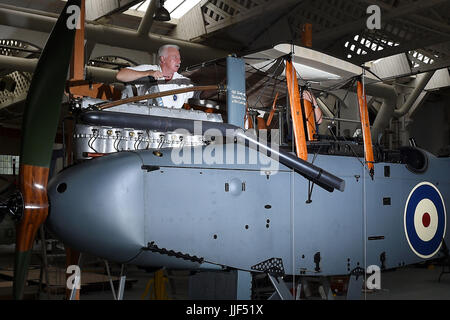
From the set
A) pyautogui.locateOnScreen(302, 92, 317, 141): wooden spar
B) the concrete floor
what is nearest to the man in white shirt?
pyautogui.locateOnScreen(302, 92, 317, 141): wooden spar

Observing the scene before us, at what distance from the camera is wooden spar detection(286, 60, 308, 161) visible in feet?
14.5

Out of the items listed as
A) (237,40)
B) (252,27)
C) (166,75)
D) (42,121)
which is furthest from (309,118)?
(237,40)

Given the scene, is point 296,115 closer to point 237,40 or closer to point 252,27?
point 252,27

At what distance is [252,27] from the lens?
13.3m

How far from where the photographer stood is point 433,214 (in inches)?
222

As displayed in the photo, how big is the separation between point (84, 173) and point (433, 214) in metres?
3.85

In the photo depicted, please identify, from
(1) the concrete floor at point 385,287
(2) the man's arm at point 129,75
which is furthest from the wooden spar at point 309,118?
(1) the concrete floor at point 385,287

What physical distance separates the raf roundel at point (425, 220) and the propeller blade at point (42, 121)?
11.8ft

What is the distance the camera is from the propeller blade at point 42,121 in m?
3.55

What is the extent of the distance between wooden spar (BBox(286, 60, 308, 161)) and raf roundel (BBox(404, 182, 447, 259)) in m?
1.59

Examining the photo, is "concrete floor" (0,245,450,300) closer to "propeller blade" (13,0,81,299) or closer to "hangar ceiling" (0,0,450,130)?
"propeller blade" (13,0,81,299)
